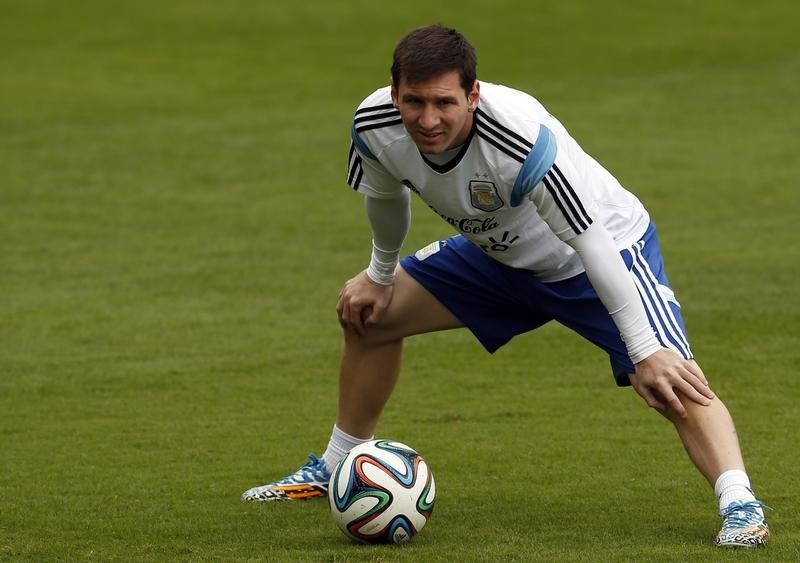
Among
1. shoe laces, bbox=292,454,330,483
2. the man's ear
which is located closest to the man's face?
the man's ear

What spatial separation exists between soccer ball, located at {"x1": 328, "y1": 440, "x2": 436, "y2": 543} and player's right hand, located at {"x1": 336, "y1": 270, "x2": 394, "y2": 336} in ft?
2.69

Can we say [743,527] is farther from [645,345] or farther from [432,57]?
[432,57]

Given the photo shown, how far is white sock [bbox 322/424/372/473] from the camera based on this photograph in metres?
6.55

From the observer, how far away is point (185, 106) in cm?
1962

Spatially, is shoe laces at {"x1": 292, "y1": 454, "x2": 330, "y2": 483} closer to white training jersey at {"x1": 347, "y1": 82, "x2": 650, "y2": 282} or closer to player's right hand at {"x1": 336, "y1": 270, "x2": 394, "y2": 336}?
player's right hand at {"x1": 336, "y1": 270, "x2": 394, "y2": 336}

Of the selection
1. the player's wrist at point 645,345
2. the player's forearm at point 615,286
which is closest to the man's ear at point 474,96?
the player's forearm at point 615,286

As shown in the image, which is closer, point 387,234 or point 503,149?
point 503,149

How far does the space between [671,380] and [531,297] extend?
931 mm

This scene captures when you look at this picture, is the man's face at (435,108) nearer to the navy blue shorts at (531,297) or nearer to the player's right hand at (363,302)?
the navy blue shorts at (531,297)

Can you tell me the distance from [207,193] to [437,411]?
295 inches

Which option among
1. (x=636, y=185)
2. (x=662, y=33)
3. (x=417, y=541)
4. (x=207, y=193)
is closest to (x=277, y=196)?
(x=207, y=193)

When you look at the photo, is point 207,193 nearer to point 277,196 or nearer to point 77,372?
point 277,196

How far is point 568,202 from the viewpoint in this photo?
17.5 ft

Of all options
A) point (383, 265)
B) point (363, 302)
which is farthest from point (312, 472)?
point (383, 265)
